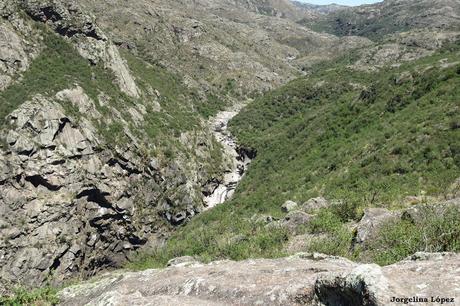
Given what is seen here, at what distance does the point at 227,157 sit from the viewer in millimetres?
113938

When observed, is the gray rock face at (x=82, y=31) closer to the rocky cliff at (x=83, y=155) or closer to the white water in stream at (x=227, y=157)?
the rocky cliff at (x=83, y=155)

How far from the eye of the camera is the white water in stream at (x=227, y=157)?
317ft

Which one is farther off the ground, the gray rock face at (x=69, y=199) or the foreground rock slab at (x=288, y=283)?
the foreground rock slab at (x=288, y=283)

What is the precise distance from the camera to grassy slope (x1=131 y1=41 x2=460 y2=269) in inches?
969

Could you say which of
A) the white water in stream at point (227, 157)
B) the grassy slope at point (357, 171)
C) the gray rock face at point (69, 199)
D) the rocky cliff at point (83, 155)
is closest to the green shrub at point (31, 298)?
the grassy slope at point (357, 171)

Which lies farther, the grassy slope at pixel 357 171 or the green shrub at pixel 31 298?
the grassy slope at pixel 357 171

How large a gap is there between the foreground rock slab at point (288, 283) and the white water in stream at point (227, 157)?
75.7 m

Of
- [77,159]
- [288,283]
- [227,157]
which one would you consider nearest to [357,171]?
[288,283]

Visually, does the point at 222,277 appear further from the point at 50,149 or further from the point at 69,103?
the point at 69,103

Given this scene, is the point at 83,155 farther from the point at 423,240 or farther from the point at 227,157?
the point at 423,240

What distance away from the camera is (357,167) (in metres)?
50.8

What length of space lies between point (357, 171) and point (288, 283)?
39.9m

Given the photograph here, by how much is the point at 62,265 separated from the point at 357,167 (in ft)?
156

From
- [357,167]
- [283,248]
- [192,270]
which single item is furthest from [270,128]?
[192,270]
